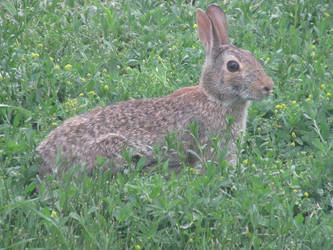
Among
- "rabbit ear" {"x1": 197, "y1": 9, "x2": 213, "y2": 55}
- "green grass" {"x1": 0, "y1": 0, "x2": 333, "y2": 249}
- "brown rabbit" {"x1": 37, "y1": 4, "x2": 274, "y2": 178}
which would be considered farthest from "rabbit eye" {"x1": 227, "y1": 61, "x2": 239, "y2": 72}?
"green grass" {"x1": 0, "y1": 0, "x2": 333, "y2": 249}

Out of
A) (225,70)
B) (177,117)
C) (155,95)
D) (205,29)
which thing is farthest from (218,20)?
(177,117)

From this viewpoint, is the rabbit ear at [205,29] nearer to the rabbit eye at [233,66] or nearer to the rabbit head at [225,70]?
the rabbit head at [225,70]

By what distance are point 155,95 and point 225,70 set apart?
38.7 inches

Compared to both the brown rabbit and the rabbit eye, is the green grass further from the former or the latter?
the rabbit eye

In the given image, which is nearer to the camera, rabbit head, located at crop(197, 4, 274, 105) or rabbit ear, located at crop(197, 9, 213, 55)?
rabbit head, located at crop(197, 4, 274, 105)

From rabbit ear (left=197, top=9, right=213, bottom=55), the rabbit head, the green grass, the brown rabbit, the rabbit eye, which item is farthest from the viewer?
rabbit ear (left=197, top=9, right=213, bottom=55)

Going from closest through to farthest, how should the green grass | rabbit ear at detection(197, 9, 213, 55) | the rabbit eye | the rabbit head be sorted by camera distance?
the green grass, the rabbit head, the rabbit eye, rabbit ear at detection(197, 9, 213, 55)

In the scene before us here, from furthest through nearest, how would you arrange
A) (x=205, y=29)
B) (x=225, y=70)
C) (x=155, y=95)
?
(x=155, y=95)
(x=205, y=29)
(x=225, y=70)

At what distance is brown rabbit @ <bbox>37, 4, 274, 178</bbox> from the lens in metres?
6.60

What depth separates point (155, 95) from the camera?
8086mm

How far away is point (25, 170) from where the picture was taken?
6.36 m

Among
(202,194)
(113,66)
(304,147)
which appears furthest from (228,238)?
(113,66)

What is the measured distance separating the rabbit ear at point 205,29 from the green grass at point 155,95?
64 centimetres

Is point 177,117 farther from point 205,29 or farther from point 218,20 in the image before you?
point 218,20
